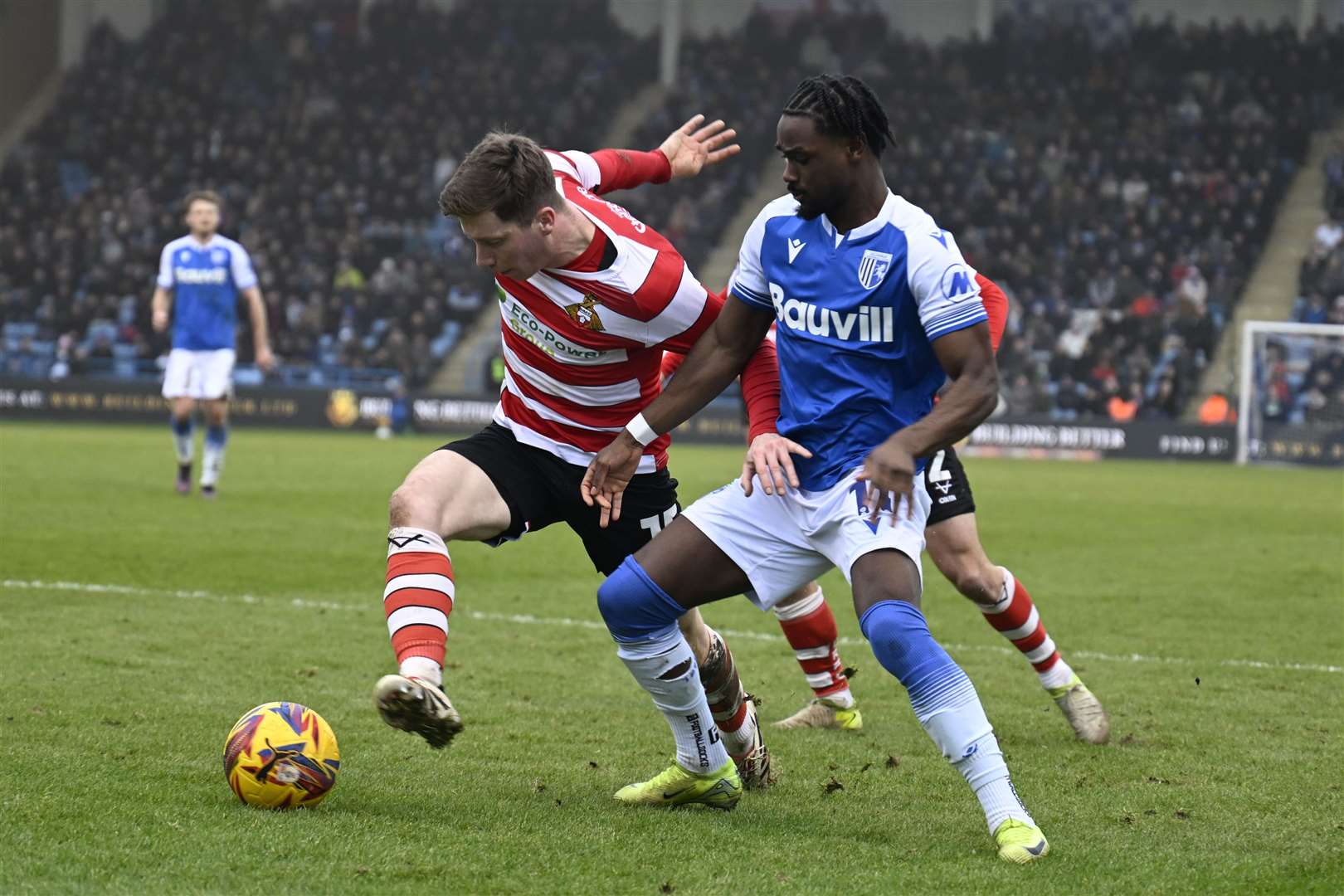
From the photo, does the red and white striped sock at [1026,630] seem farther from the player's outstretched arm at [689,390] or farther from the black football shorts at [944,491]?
the player's outstretched arm at [689,390]

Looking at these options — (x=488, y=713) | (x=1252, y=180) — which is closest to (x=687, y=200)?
(x=1252, y=180)

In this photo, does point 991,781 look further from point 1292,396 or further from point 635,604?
point 1292,396

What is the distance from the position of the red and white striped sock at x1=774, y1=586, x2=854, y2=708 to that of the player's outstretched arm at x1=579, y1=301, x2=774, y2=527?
1485 millimetres

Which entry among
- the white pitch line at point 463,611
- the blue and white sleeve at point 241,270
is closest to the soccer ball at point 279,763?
the white pitch line at point 463,611

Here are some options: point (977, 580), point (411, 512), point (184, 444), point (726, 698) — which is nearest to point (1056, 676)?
point (977, 580)

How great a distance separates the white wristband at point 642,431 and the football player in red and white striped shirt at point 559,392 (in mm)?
83

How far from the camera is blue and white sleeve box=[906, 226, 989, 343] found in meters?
4.30

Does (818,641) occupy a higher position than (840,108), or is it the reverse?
(840,108)

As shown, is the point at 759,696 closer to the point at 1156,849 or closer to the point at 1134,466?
the point at 1156,849

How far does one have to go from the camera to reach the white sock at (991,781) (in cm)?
424

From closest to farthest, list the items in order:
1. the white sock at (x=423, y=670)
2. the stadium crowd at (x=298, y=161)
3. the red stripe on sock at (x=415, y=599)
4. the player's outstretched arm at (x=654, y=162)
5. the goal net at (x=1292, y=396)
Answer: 1. the white sock at (x=423, y=670)
2. the red stripe on sock at (x=415, y=599)
3. the player's outstretched arm at (x=654, y=162)
4. the goal net at (x=1292, y=396)
5. the stadium crowd at (x=298, y=161)

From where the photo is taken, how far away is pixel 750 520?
15.2ft

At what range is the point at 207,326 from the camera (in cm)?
1516

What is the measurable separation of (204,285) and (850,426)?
11.7 m
